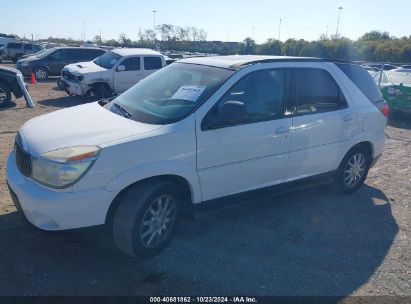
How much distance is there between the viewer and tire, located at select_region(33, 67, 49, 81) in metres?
17.8

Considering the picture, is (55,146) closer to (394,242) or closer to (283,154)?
(283,154)

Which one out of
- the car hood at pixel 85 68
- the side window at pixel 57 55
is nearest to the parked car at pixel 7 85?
the car hood at pixel 85 68

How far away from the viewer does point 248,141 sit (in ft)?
12.5

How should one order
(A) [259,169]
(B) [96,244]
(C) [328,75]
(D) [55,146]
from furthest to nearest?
1. (C) [328,75]
2. (A) [259,169]
3. (B) [96,244]
4. (D) [55,146]

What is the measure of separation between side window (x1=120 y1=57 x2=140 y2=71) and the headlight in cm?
1003

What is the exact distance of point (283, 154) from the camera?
4184mm

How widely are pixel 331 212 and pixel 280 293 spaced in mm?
1955

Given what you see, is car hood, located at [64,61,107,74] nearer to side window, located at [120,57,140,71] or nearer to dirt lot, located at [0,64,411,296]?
side window, located at [120,57,140,71]

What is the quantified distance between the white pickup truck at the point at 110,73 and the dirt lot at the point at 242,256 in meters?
7.79

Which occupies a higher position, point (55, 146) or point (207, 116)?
point (207, 116)

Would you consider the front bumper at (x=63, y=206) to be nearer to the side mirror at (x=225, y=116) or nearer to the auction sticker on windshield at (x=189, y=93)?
the side mirror at (x=225, y=116)

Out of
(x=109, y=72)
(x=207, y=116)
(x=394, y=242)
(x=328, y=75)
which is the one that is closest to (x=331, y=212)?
(x=394, y=242)

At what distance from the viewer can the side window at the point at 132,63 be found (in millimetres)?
12555

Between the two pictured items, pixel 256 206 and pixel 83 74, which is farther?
pixel 83 74
